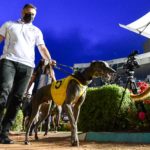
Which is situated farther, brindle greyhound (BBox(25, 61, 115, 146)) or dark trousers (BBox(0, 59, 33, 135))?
brindle greyhound (BBox(25, 61, 115, 146))

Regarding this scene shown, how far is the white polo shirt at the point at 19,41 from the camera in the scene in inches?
274

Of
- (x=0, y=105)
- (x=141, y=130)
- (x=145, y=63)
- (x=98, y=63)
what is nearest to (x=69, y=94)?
(x=98, y=63)

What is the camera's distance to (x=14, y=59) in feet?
22.7

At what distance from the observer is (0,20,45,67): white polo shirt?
6961mm

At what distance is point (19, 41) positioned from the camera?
7.01 m

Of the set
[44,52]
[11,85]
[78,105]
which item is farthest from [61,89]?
[11,85]

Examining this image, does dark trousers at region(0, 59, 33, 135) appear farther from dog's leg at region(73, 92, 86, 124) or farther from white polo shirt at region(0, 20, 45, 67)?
dog's leg at region(73, 92, 86, 124)

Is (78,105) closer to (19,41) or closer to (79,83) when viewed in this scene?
(79,83)

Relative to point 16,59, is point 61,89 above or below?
below

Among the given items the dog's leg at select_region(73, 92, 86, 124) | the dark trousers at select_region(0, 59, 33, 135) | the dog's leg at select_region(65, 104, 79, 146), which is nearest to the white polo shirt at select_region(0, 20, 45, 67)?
the dark trousers at select_region(0, 59, 33, 135)

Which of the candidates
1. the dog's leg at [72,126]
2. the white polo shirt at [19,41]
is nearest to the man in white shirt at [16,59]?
the white polo shirt at [19,41]

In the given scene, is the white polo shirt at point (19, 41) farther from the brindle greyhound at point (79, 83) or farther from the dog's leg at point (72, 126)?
the dog's leg at point (72, 126)

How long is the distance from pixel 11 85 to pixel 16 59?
0.40m

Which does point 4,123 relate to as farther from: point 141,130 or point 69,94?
point 141,130
